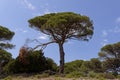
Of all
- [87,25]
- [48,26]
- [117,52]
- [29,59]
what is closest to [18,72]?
[29,59]

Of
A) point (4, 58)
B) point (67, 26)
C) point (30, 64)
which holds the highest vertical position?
point (67, 26)

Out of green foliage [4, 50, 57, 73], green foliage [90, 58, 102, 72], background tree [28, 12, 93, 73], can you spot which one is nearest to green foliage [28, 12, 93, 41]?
background tree [28, 12, 93, 73]

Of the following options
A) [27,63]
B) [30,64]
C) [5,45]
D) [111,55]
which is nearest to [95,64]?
[111,55]

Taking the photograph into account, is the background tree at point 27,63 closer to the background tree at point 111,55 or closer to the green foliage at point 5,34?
the green foliage at point 5,34

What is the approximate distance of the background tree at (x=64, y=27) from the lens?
104 ft

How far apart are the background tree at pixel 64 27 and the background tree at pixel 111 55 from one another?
17545 mm

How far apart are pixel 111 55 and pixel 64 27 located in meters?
21.4

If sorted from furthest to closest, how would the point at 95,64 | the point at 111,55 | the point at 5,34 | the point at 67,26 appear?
1. the point at 95,64
2. the point at 111,55
3. the point at 5,34
4. the point at 67,26

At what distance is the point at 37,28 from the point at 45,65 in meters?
4.99

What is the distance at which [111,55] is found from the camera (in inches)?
2026

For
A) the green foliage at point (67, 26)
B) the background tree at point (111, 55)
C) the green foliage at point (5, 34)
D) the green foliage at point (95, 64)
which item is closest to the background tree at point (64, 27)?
Answer: the green foliage at point (67, 26)

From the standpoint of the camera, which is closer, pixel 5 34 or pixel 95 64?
pixel 5 34

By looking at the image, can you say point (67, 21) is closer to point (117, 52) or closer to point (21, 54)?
point (21, 54)

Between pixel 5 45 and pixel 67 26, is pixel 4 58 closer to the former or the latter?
pixel 5 45
